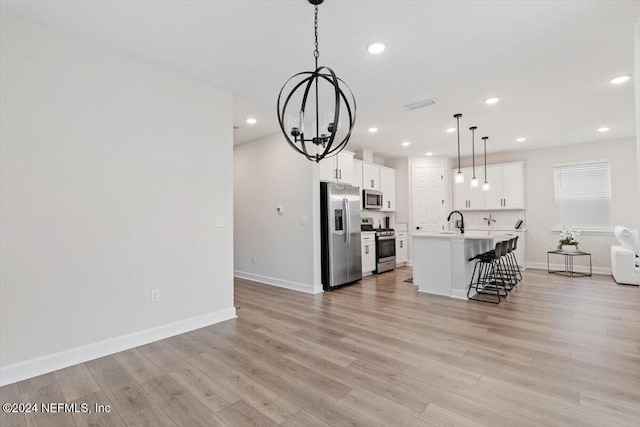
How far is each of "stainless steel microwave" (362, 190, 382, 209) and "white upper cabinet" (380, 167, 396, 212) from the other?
31 centimetres

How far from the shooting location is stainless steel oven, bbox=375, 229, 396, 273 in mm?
6391

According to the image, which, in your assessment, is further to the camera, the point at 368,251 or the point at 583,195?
the point at 583,195

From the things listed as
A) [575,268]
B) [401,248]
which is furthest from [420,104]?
[575,268]

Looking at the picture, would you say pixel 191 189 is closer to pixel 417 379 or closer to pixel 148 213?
pixel 148 213

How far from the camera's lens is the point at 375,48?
111 inches

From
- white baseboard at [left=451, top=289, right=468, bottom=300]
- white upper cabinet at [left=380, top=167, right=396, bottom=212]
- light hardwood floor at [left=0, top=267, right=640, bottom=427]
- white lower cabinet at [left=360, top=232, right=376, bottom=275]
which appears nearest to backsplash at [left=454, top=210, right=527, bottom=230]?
white upper cabinet at [left=380, top=167, right=396, bottom=212]

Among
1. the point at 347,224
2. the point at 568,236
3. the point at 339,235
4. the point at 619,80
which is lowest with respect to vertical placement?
the point at 568,236

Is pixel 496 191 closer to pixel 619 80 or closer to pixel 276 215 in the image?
pixel 619 80

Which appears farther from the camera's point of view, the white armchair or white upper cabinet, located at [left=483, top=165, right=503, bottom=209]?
white upper cabinet, located at [left=483, top=165, right=503, bottom=209]

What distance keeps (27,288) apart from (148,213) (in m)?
1.04

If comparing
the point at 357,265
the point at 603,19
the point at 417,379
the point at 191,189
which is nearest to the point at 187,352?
the point at 191,189

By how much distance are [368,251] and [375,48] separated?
13.4ft

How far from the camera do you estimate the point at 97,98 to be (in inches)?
108

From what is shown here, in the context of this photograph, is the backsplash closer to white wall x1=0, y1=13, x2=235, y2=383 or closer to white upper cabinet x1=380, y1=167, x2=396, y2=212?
white upper cabinet x1=380, y1=167, x2=396, y2=212
